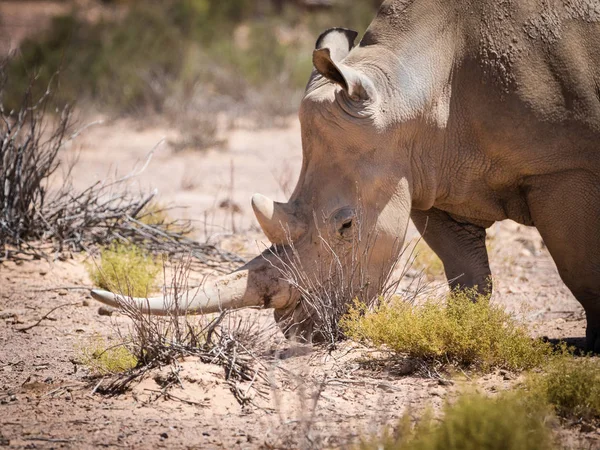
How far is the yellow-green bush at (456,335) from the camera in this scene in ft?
15.8

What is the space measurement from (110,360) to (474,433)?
7.33ft

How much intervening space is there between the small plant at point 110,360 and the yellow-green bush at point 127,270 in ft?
4.04

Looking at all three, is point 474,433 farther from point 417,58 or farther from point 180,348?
point 417,58

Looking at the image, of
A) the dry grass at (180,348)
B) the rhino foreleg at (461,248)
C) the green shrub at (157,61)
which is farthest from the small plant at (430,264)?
the green shrub at (157,61)

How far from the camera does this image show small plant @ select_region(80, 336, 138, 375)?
187 inches

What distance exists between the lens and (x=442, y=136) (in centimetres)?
518

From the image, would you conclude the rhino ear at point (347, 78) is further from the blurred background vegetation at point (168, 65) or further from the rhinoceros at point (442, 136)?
the blurred background vegetation at point (168, 65)

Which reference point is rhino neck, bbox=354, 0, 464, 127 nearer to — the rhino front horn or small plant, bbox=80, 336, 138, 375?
the rhino front horn

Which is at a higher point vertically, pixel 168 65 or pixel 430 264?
pixel 168 65

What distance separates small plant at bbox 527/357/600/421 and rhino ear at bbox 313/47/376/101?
176 centimetres

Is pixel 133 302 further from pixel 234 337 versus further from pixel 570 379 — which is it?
pixel 570 379

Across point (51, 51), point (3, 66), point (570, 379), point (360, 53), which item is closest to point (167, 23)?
point (51, 51)

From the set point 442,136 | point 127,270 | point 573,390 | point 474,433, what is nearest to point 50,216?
point 127,270

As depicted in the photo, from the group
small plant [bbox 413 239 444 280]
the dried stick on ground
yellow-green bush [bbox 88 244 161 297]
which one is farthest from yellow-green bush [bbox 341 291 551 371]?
the dried stick on ground
